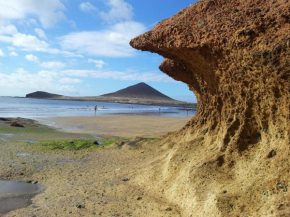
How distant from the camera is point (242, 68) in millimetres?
5242

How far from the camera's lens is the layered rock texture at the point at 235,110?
4.44 metres

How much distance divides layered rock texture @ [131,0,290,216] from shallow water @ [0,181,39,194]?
116 inches

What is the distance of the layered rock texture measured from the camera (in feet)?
14.6

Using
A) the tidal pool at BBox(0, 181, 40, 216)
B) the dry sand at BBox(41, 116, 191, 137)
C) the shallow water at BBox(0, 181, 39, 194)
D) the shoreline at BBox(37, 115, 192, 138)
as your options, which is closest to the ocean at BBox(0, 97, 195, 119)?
→ the shoreline at BBox(37, 115, 192, 138)

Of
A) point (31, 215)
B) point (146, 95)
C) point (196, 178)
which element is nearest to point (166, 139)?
point (196, 178)

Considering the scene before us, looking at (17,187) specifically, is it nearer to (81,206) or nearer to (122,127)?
(81,206)

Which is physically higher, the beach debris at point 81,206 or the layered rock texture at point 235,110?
the layered rock texture at point 235,110

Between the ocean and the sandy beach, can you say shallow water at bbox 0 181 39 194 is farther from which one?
the ocean

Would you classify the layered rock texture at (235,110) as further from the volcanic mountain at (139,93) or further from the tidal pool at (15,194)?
the volcanic mountain at (139,93)

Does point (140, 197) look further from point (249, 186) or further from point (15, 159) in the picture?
point (15, 159)

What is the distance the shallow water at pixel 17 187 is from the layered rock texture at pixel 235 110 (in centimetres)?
294

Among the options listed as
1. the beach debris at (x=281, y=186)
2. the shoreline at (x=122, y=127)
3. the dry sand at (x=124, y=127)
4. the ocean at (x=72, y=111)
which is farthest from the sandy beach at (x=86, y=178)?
the ocean at (x=72, y=111)

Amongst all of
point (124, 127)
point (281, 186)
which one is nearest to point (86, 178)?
point (281, 186)

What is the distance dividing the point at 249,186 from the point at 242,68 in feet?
6.94
